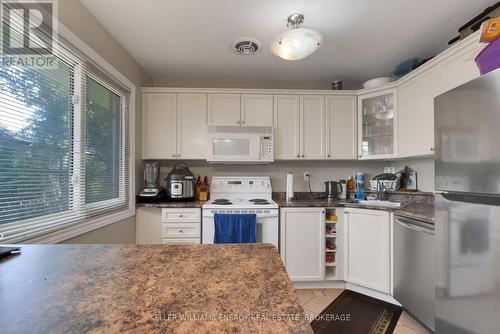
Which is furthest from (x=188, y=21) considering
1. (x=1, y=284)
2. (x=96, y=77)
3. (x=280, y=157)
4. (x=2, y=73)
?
(x=1, y=284)

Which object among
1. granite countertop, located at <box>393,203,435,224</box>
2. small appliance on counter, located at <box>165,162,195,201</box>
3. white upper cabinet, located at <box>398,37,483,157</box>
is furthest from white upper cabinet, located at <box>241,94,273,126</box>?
granite countertop, located at <box>393,203,435,224</box>

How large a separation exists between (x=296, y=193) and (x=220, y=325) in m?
2.44

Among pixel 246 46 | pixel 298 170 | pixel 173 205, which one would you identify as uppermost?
pixel 246 46

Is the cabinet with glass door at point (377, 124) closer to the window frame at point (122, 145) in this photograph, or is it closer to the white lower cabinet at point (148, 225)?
the white lower cabinet at point (148, 225)

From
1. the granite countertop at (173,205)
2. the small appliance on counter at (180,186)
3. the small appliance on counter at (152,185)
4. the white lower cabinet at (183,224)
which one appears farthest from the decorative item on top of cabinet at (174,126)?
the white lower cabinet at (183,224)

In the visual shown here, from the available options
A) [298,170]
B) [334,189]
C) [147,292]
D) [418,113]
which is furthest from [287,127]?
[147,292]

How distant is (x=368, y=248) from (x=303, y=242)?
0.59m

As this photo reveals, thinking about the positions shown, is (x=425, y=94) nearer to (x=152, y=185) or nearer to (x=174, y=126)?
(x=174, y=126)

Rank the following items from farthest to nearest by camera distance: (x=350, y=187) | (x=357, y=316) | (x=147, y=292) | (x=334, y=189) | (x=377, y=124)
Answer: (x=350, y=187) < (x=334, y=189) < (x=377, y=124) < (x=357, y=316) < (x=147, y=292)

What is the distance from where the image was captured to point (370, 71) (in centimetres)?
249

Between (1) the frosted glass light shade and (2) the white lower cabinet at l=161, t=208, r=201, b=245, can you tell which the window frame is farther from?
(1) the frosted glass light shade

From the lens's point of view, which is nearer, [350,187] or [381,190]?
[381,190]

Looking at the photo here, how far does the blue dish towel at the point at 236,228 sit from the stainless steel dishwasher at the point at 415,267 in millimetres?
1243

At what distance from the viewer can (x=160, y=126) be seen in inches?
97.6
